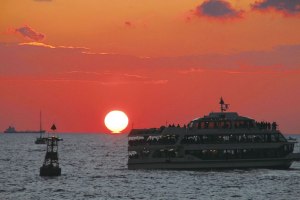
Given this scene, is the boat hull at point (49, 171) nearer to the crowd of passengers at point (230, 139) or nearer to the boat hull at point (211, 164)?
the boat hull at point (211, 164)

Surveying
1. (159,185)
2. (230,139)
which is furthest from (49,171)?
(230,139)

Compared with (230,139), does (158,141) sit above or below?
below

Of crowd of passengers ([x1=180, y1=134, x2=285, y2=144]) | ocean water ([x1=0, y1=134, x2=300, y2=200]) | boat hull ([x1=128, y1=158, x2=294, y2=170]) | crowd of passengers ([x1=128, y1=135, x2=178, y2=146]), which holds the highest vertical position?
crowd of passengers ([x1=180, y1=134, x2=285, y2=144])

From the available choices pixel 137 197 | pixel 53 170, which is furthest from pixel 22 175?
pixel 137 197

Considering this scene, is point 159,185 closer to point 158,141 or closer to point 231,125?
Result: point 158,141

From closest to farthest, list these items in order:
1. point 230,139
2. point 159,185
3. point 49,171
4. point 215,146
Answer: point 159,185 → point 49,171 → point 215,146 → point 230,139

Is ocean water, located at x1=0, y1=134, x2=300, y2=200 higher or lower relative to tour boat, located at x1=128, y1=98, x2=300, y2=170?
lower

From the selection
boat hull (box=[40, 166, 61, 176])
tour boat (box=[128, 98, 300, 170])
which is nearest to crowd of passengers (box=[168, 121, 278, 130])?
tour boat (box=[128, 98, 300, 170])

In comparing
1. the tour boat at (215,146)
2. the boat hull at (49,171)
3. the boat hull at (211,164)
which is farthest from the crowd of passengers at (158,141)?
the boat hull at (49,171)

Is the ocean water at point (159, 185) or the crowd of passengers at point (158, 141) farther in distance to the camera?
the crowd of passengers at point (158, 141)

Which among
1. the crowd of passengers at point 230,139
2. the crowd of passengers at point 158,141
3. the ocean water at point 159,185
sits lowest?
the ocean water at point 159,185

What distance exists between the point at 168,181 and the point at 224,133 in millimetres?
14673

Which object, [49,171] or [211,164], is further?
[211,164]

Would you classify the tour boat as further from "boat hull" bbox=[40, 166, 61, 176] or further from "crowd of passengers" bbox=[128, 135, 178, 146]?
"boat hull" bbox=[40, 166, 61, 176]
